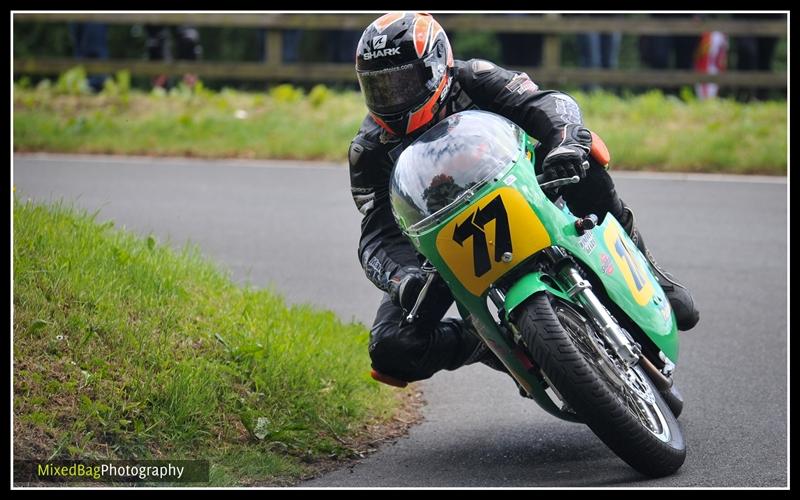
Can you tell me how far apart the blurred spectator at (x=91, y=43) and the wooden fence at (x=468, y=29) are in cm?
28

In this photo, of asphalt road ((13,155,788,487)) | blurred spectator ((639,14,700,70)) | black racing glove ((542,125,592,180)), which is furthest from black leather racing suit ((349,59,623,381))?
blurred spectator ((639,14,700,70))

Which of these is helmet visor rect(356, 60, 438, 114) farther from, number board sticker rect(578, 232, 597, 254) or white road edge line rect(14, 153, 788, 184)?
white road edge line rect(14, 153, 788, 184)

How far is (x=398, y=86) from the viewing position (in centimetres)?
489

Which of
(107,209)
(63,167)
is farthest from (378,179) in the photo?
(63,167)

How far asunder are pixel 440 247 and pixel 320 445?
4.38 ft

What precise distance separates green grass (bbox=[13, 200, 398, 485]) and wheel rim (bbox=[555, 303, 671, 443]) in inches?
53.4

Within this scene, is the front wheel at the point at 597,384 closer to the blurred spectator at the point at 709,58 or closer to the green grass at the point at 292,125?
the green grass at the point at 292,125

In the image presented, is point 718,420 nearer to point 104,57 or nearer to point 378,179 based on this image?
point 378,179

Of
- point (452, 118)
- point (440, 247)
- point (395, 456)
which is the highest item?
point (452, 118)

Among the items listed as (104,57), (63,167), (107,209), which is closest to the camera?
(107,209)

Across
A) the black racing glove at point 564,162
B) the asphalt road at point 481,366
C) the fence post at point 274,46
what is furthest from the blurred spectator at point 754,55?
the black racing glove at point 564,162

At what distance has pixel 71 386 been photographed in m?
5.13

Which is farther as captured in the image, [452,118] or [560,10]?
[560,10]

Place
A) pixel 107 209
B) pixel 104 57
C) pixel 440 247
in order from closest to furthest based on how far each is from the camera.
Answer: pixel 440 247 → pixel 107 209 → pixel 104 57
